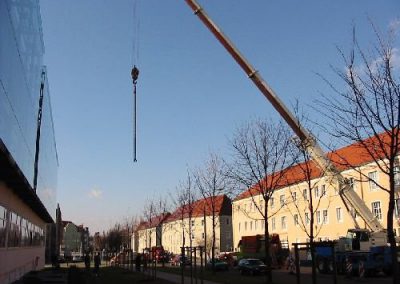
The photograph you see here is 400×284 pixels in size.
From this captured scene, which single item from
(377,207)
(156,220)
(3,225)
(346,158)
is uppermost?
(346,158)

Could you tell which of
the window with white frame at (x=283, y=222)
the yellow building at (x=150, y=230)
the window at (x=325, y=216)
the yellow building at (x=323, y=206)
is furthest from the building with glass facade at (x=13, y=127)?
the window with white frame at (x=283, y=222)

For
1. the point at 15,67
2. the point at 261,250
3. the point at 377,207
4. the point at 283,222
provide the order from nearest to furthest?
the point at 15,67, the point at 261,250, the point at 377,207, the point at 283,222

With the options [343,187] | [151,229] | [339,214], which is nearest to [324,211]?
[339,214]

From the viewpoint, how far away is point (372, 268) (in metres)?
32.4

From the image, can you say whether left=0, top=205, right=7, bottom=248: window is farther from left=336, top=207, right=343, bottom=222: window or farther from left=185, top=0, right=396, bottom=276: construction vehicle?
left=336, top=207, right=343, bottom=222: window

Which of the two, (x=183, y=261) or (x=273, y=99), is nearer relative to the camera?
(x=183, y=261)

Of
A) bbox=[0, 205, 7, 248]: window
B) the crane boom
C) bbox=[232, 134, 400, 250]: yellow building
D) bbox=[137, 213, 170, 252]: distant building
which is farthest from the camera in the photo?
bbox=[137, 213, 170, 252]: distant building

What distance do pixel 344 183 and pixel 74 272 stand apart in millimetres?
17896

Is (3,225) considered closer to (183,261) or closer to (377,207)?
(183,261)

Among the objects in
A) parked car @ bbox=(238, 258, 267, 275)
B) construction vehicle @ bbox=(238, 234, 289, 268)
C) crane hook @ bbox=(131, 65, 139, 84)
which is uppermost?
crane hook @ bbox=(131, 65, 139, 84)

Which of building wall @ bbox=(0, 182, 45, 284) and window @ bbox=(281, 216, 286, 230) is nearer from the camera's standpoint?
building wall @ bbox=(0, 182, 45, 284)

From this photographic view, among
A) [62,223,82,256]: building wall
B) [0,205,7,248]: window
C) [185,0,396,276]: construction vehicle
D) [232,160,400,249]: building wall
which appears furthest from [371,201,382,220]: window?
[62,223,82,256]: building wall

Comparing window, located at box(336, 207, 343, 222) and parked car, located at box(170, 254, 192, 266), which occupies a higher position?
window, located at box(336, 207, 343, 222)

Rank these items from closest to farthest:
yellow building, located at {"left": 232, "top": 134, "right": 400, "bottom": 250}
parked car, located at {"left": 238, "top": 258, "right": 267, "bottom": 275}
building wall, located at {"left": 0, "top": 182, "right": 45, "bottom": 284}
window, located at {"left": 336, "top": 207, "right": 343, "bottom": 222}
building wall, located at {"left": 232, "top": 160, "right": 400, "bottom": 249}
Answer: building wall, located at {"left": 0, "top": 182, "right": 45, "bottom": 284} < parked car, located at {"left": 238, "top": 258, "right": 267, "bottom": 275} < yellow building, located at {"left": 232, "top": 134, "right": 400, "bottom": 250} < building wall, located at {"left": 232, "top": 160, "right": 400, "bottom": 249} < window, located at {"left": 336, "top": 207, "right": 343, "bottom": 222}
